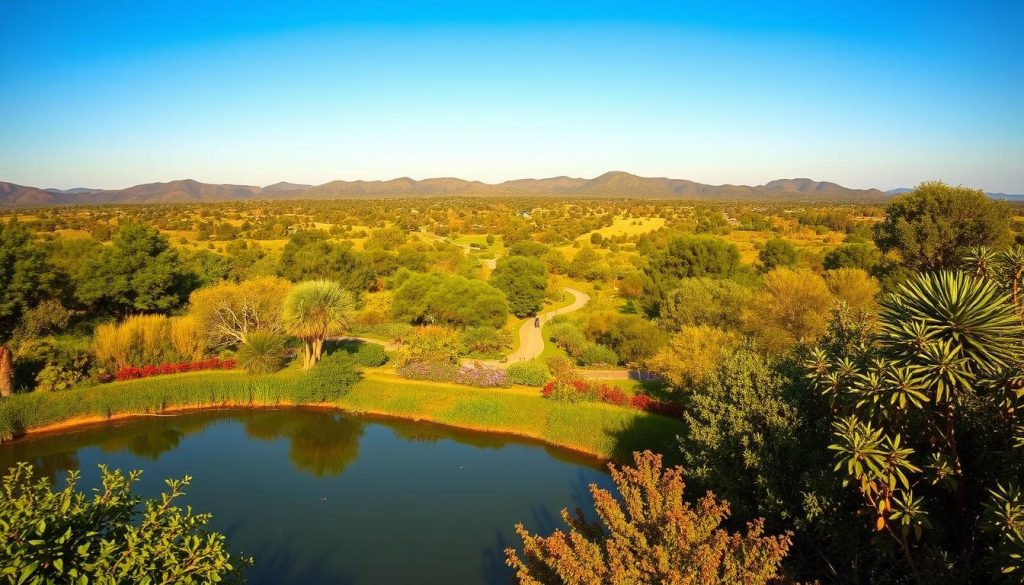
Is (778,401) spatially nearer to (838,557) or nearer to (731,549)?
(838,557)

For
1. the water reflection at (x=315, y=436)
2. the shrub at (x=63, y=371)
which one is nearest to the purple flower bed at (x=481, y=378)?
the water reflection at (x=315, y=436)

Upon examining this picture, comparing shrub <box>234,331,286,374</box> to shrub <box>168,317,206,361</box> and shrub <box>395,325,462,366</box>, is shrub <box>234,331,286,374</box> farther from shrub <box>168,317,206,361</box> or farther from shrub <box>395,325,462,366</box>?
shrub <box>395,325,462,366</box>

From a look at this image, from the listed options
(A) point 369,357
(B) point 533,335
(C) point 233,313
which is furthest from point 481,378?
(C) point 233,313

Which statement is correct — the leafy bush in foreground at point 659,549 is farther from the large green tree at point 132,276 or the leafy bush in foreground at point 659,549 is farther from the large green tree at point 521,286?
the large green tree at point 132,276

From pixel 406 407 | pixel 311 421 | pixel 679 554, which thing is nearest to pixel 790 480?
pixel 679 554

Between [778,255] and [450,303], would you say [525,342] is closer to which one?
[450,303]

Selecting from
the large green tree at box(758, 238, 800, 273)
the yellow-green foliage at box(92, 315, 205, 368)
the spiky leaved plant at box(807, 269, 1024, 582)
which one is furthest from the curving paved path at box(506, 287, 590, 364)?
the spiky leaved plant at box(807, 269, 1024, 582)
